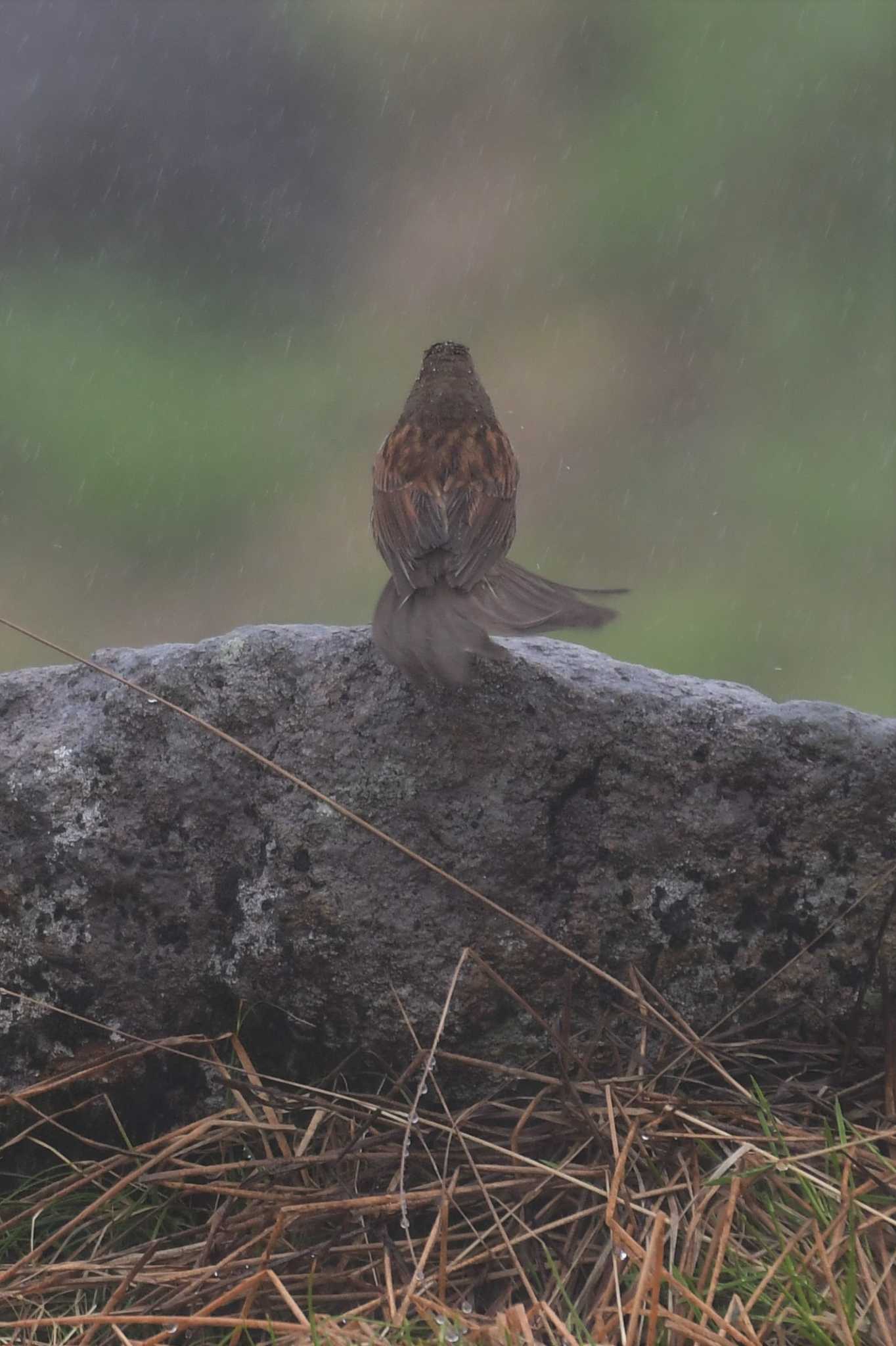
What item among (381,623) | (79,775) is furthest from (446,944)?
(79,775)

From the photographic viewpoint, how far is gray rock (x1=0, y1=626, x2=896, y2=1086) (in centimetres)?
210

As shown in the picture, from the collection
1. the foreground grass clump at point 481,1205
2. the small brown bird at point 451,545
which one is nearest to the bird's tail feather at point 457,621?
the small brown bird at point 451,545

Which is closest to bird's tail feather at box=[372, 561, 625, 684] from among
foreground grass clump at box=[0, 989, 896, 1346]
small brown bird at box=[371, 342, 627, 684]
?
small brown bird at box=[371, 342, 627, 684]

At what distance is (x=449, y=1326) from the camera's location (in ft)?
5.05

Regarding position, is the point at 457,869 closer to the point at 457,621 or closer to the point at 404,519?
the point at 457,621

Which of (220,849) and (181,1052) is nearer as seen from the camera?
(181,1052)

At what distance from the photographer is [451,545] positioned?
2266 mm

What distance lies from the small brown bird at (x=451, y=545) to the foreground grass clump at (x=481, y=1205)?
667 mm

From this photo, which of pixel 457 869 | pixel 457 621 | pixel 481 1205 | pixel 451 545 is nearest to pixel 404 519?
pixel 451 545

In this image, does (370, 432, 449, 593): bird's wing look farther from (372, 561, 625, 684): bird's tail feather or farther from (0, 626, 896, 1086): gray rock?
(0, 626, 896, 1086): gray rock

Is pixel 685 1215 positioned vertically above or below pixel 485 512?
below

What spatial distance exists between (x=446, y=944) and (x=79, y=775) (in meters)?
0.75

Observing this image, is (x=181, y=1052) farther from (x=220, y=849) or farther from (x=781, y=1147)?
(x=781, y=1147)

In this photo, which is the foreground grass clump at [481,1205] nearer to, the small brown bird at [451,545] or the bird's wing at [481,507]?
the small brown bird at [451,545]
